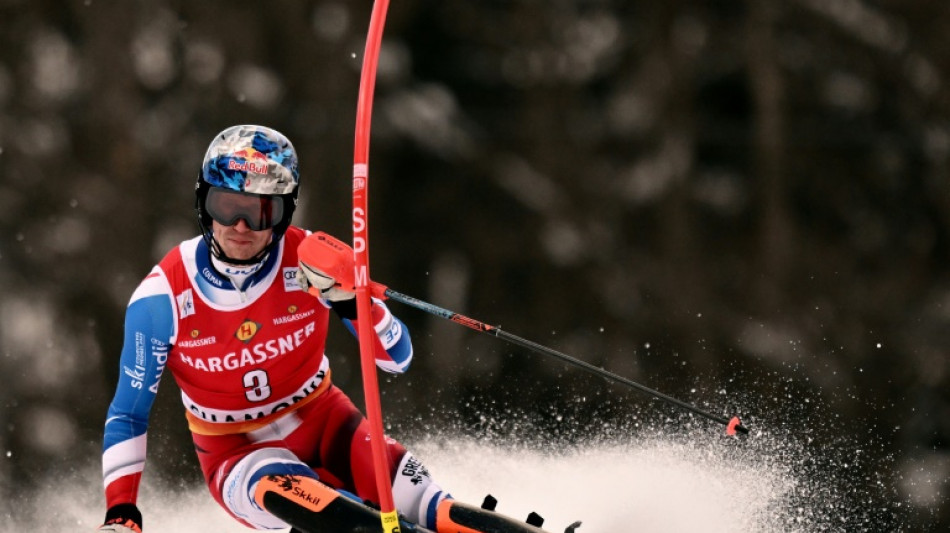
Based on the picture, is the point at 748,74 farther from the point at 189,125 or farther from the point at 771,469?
the point at 189,125

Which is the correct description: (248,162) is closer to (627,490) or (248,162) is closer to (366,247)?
(366,247)

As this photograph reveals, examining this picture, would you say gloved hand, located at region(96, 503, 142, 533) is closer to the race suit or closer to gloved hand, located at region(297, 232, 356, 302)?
the race suit

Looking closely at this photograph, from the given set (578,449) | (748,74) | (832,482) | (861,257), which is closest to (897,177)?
(861,257)

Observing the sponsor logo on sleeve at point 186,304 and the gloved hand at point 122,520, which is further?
the sponsor logo on sleeve at point 186,304

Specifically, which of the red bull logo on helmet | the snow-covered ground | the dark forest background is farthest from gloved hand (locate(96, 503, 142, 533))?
the dark forest background

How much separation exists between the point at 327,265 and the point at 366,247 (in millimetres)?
158

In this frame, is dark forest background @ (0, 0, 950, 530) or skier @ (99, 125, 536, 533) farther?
dark forest background @ (0, 0, 950, 530)

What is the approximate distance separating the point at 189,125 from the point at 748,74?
2.42 meters

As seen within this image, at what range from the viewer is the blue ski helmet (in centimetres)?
270

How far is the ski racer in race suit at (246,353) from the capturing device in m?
2.70

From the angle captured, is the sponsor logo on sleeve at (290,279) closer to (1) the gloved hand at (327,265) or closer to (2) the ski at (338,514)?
(1) the gloved hand at (327,265)

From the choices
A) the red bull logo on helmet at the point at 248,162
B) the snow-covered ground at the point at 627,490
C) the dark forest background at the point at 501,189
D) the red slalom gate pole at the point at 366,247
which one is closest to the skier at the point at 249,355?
the red bull logo on helmet at the point at 248,162

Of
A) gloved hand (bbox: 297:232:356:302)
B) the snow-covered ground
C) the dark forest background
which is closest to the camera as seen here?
gloved hand (bbox: 297:232:356:302)

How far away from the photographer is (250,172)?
2701 millimetres
